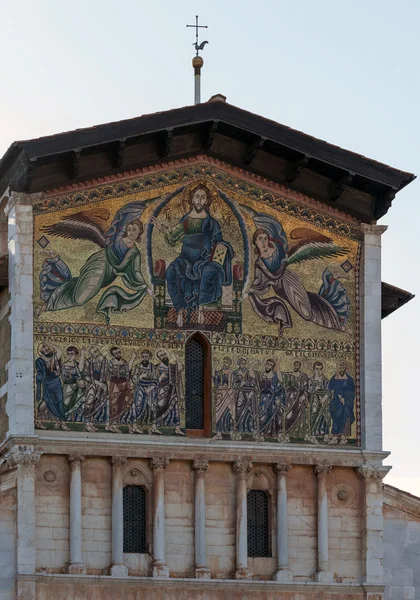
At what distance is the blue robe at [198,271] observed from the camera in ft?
119

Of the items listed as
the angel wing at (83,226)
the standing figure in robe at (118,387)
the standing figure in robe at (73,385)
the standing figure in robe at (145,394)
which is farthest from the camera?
the angel wing at (83,226)

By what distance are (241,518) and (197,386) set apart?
7.38 feet

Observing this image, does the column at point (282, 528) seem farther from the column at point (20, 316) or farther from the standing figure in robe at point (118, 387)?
the column at point (20, 316)

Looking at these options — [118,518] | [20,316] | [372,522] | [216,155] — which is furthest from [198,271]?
[372,522]

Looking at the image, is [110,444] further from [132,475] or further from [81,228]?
[81,228]

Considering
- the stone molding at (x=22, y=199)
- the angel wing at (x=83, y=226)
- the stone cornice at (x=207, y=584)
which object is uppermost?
→ the stone molding at (x=22, y=199)

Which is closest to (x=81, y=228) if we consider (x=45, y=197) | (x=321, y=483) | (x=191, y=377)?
(x=45, y=197)

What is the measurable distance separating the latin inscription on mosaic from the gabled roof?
33 centimetres

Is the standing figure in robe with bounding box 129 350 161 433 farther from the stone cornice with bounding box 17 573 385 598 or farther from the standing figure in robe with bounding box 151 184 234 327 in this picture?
the stone cornice with bounding box 17 573 385 598

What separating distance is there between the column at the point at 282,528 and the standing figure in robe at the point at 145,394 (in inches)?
84.4

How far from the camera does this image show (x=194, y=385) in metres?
36.2

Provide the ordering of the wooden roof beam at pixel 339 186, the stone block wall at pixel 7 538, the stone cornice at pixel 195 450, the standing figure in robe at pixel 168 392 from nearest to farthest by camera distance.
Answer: the stone block wall at pixel 7 538, the stone cornice at pixel 195 450, the standing figure in robe at pixel 168 392, the wooden roof beam at pixel 339 186

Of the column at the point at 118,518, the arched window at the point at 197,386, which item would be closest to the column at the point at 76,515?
the column at the point at 118,518

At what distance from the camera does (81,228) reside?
36.0 metres
